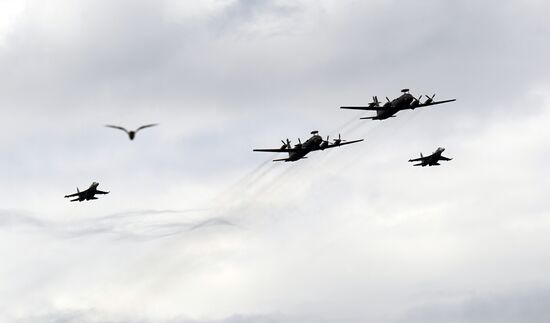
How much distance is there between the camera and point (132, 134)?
14838cm
